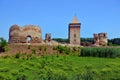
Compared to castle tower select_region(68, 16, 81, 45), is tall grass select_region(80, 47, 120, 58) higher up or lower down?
lower down

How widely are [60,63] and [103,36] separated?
95.4 ft

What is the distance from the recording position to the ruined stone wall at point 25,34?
46.1m

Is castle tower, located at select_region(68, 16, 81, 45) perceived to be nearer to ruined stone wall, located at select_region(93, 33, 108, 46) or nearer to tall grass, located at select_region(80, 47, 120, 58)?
ruined stone wall, located at select_region(93, 33, 108, 46)

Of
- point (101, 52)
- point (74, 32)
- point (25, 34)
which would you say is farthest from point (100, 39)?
point (101, 52)

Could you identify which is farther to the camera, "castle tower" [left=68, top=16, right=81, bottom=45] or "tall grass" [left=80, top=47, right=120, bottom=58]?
"castle tower" [left=68, top=16, right=81, bottom=45]

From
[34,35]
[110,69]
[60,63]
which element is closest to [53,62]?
[60,63]

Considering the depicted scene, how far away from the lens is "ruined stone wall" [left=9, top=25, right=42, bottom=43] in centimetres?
4606

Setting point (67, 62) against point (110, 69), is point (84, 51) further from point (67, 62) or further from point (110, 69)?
point (110, 69)

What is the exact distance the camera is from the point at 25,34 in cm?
4606

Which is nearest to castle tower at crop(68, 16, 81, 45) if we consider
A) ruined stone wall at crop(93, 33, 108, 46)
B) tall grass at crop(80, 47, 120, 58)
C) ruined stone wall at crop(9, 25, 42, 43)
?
ruined stone wall at crop(93, 33, 108, 46)

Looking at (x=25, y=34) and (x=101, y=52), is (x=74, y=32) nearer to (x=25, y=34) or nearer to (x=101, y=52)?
(x=25, y=34)

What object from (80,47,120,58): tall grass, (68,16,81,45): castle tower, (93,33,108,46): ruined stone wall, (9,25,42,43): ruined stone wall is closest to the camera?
(80,47,120,58): tall grass

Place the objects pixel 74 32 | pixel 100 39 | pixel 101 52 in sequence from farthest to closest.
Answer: pixel 74 32 → pixel 100 39 → pixel 101 52

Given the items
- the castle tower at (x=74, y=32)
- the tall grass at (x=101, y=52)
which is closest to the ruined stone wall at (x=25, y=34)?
the tall grass at (x=101, y=52)
